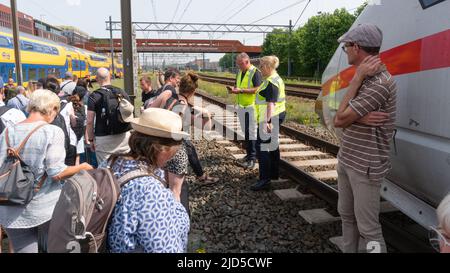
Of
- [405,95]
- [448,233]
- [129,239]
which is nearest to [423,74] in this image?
[405,95]

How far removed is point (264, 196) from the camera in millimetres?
5703

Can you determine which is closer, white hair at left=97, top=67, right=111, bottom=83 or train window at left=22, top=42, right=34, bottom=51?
white hair at left=97, top=67, right=111, bottom=83

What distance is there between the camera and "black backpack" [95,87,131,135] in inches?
201

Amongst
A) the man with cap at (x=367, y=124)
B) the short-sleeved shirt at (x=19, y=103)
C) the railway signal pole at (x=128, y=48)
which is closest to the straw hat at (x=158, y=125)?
the man with cap at (x=367, y=124)

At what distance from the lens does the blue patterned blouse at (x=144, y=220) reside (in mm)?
1859

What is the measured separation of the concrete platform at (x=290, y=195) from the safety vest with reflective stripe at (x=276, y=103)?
46.4 inches

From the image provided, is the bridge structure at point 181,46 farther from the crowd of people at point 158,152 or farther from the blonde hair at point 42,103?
the blonde hair at point 42,103

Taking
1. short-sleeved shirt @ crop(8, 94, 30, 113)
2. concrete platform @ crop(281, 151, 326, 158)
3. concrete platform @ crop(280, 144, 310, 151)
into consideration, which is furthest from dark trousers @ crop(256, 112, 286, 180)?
short-sleeved shirt @ crop(8, 94, 30, 113)

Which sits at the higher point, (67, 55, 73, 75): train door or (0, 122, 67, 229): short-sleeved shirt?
(67, 55, 73, 75): train door

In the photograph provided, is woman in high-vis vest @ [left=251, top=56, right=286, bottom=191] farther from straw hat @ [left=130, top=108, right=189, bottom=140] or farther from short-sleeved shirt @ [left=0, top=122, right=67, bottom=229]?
straw hat @ [left=130, top=108, right=189, bottom=140]

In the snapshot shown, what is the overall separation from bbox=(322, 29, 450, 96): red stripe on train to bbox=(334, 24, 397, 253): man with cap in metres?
0.21

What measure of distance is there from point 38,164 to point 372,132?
2.61 metres
